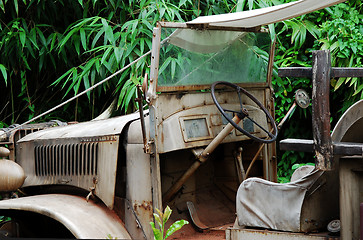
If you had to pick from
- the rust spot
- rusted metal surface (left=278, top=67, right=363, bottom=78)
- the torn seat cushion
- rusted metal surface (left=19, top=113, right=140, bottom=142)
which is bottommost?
the rust spot

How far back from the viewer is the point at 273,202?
3.25 m

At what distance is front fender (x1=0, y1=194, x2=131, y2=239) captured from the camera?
12.3 ft

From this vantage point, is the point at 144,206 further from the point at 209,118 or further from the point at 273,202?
the point at 273,202

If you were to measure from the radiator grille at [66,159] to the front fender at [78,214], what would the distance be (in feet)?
0.80

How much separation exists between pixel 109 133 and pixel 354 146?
1.97m

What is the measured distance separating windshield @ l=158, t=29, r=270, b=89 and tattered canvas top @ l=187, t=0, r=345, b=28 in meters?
0.16

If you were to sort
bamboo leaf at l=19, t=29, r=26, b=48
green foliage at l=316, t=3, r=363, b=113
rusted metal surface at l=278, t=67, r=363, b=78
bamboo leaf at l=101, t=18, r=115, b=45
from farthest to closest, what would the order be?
bamboo leaf at l=19, t=29, r=26, b=48 < bamboo leaf at l=101, t=18, r=115, b=45 < green foliage at l=316, t=3, r=363, b=113 < rusted metal surface at l=278, t=67, r=363, b=78

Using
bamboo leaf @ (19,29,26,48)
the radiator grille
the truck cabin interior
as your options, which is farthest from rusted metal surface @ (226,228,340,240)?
bamboo leaf @ (19,29,26,48)

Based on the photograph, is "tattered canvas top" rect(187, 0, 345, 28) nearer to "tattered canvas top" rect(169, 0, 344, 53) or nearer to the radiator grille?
"tattered canvas top" rect(169, 0, 344, 53)

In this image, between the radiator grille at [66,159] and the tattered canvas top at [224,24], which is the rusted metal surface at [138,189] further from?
the tattered canvas top at [224,24]

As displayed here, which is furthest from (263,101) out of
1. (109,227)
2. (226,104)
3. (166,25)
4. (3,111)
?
(3,111)

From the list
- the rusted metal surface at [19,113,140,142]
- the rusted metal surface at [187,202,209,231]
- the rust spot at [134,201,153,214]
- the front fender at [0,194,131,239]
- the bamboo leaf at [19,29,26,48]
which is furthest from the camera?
the bamboo leaf at [19,29,26,48]

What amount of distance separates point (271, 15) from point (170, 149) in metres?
1.23

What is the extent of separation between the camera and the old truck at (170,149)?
155 inches
